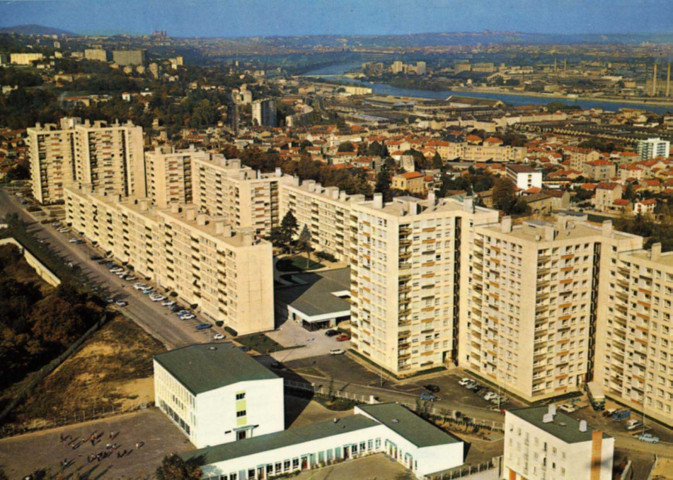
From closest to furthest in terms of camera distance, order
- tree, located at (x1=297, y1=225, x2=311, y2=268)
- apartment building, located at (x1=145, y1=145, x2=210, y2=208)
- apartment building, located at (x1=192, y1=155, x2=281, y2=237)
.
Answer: tree, located at (x1=297, y1=225, x2=311, y2=268) → apartment building, located at (x1=192, y1=155, x2=281, y2=237) → apartment building, located at (x1=145, y1=145, x2=210, y2=208)

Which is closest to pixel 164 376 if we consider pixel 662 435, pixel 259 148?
pixel 662 435

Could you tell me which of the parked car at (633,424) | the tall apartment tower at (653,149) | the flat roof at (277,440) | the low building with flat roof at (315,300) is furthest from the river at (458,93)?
the flat roof at (277,440)

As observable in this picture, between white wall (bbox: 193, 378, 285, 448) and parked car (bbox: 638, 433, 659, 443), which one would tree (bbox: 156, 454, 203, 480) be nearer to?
white wall (bbox: 193, 378, 285, 448)

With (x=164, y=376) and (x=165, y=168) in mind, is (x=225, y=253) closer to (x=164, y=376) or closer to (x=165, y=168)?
(x=164, y=376)

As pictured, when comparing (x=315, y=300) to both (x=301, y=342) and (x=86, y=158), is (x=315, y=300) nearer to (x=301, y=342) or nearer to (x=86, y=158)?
(x=301, y=342)

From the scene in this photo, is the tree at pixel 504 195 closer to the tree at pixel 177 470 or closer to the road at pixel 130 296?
the road at pixel 130 296

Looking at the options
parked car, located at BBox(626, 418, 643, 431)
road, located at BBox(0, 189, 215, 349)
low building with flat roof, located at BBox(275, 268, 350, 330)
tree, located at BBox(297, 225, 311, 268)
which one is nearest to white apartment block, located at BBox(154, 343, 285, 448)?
road, located at BBox(0, 189, 215, 349)
